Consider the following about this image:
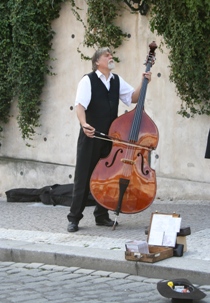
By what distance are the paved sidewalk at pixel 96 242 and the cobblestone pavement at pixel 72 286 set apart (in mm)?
86

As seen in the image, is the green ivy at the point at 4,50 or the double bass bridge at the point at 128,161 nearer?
the double bass bridge at the point at 128,161

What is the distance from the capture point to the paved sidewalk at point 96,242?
691 centimetres

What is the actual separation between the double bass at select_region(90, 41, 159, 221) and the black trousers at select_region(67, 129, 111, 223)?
202 millimetres

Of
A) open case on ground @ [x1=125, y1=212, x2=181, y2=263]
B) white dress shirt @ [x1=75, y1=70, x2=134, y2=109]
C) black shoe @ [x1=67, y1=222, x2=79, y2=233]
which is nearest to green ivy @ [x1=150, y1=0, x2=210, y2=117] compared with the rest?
white dress shirt @ [x1=75, y1=70, x2=134, y2=109]

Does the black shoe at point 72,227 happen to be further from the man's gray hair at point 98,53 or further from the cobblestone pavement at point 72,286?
the man's gray hair at point 98,53

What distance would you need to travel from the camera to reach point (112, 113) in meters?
8.48

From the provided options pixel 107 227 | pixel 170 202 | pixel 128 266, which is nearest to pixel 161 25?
pixel 170 202

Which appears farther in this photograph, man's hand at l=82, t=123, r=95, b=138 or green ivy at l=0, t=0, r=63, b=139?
green ivy at l=0, t=0, r=63, b=139

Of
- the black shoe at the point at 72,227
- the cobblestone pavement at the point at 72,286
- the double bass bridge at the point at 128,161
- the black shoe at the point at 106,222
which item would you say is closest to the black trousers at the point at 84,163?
the black shoe at the point at 72,227

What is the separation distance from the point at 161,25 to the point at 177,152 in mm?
1508

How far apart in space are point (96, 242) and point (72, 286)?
3.94 feet

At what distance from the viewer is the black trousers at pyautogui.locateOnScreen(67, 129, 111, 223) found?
844 centimetres

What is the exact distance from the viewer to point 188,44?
32.0ft

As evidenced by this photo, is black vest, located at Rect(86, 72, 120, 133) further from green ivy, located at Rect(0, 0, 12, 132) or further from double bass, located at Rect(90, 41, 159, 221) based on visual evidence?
green ivy, located at Rect(0, 0, 12, 132)
